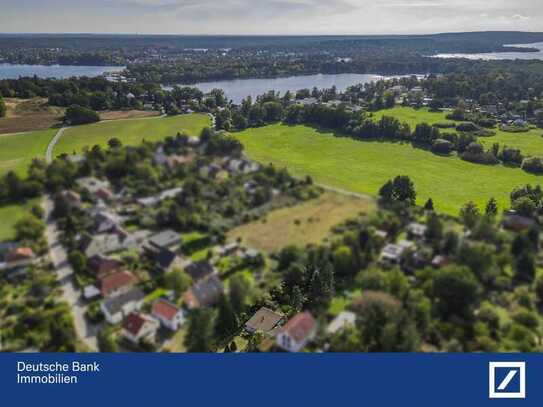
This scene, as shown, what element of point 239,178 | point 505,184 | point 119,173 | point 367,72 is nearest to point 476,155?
point 505,184

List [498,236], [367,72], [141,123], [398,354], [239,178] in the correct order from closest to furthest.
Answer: [398,354] → [498,236] → [239,178] → [141,123] → [367,72]

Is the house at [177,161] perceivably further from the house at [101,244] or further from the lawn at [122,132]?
the house at [101,244]

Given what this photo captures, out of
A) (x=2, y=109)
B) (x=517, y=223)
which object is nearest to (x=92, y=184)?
(x=2, y=109)

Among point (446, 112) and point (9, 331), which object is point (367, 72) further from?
point (9, 331)

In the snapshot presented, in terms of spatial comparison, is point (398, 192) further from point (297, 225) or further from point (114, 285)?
point (114, 285)

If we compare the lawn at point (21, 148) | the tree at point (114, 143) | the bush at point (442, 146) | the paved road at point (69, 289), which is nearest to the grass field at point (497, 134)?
the bush at point (442, 146)

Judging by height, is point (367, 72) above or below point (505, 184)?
above
